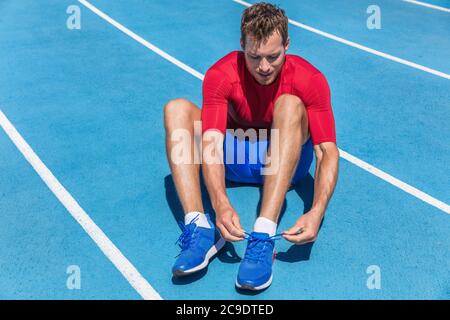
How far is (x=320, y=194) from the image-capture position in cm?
326

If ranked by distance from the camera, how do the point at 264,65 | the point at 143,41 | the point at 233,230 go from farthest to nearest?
the point at 143,41
the point at 264,65
the point at 233,230

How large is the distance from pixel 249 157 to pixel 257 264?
87cm

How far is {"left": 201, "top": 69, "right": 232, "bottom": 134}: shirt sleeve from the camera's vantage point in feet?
11.3

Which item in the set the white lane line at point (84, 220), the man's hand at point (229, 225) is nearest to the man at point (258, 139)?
→ the man's hand at point (229, 225)

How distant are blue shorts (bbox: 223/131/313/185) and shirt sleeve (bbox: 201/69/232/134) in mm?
259

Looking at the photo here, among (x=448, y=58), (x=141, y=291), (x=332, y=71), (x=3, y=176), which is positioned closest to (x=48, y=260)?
(x=141, y=291)

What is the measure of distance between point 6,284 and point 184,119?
1509mm

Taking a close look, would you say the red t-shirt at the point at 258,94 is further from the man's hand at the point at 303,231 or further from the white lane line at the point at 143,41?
the white lane line at the point at 143,41

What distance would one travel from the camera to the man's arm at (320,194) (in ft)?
9.89

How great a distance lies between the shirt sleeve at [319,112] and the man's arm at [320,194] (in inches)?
2.3

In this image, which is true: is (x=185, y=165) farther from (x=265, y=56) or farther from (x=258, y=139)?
(x=265, y=56)

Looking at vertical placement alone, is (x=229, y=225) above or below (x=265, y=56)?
below

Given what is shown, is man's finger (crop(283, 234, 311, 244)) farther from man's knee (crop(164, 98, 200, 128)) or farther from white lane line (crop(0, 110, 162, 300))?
man's knee (crop(164, 98, 200, 128))

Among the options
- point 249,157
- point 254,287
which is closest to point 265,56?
point 249,157
